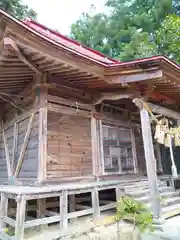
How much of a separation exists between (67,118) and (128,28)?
1198 centimetres

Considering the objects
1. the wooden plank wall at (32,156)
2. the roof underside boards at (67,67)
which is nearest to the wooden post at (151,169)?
the roof underside boards at (67,67)

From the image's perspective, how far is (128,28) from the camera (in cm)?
1449

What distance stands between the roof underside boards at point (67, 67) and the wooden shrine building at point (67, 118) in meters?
0.01

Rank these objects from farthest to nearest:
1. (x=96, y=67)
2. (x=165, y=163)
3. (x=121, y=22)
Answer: (x=121, y=22) → (x=165, y=163) → (x=96, y=67)

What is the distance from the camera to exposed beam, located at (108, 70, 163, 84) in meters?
3.78

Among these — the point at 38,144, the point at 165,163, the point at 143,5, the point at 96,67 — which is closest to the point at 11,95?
the point at 38,144

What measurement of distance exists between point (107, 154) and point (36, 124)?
2.01 metres

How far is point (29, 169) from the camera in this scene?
4434 millimetres

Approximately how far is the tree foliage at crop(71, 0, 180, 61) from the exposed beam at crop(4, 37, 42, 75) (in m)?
9.70

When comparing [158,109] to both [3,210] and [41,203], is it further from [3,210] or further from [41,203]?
[3,210]

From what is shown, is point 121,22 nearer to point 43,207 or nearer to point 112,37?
point 112,37

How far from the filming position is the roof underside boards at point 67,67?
10.1 feet

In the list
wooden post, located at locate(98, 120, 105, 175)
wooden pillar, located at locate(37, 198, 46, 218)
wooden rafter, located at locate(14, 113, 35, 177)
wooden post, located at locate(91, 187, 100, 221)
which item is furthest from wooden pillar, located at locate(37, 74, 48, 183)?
wooden post, located at locate(98, 120, 105, 175)

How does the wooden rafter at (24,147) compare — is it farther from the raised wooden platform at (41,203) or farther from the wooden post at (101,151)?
the wooden post at (101,151)
